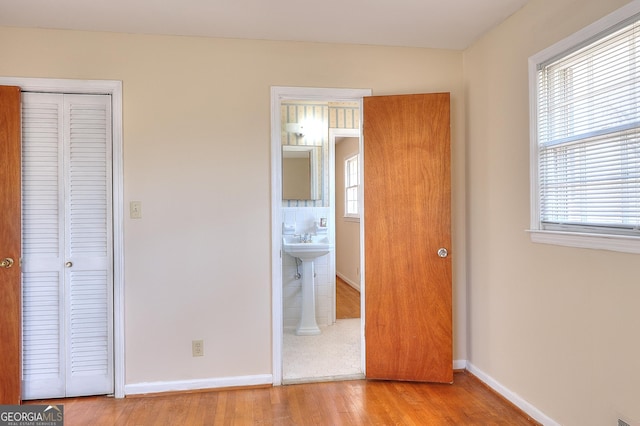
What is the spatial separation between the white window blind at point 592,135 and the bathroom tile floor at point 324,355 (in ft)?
5.81

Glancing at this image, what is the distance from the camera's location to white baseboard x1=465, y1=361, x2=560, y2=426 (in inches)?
89.5

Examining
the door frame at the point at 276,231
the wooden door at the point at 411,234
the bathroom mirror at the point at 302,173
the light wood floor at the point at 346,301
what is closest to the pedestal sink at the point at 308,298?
the bathroom mirror at the point at 302,173

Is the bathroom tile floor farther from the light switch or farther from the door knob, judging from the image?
the door knob

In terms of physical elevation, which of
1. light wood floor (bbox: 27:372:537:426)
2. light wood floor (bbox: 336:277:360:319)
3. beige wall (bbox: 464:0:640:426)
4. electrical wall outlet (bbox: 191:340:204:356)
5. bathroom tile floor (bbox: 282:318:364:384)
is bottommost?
light wood floor (bbox: 27:372:537:426)

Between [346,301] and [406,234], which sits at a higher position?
[406,234]

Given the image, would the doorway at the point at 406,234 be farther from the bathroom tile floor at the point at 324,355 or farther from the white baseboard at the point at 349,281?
the white baseboard at the point at 349,281

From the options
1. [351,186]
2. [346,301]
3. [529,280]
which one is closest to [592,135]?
[529,280]

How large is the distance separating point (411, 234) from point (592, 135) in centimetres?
126

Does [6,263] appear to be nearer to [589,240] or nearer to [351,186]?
[589,240]

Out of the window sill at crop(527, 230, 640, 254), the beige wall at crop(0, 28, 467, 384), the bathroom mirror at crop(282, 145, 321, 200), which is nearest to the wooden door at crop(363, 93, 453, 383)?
the beige wall at crop(0, 28, 467, 384)

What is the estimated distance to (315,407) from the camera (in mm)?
2535

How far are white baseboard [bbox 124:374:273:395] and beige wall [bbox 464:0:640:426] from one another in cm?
159

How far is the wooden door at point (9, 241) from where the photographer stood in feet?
8.27

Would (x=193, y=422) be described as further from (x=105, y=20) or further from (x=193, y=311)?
(x=105, y=20)
